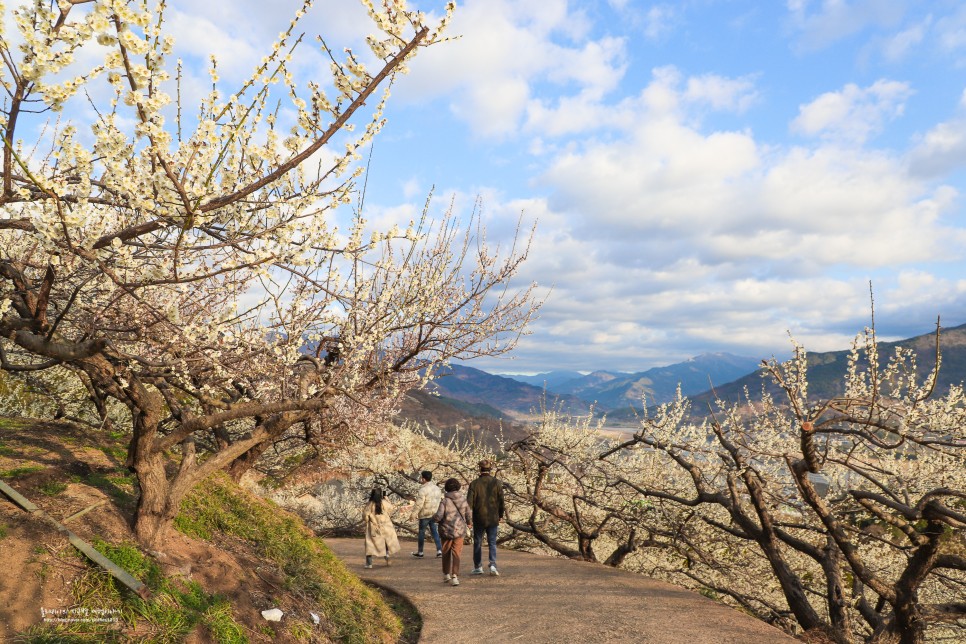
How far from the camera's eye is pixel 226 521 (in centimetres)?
850

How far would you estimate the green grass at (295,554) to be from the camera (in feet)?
25.6

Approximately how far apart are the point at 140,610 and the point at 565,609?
6.30m

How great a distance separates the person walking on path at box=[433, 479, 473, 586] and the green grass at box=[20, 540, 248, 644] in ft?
16.4

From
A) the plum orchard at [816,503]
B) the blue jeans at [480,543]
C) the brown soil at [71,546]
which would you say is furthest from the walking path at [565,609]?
the brown soil at [71,546]

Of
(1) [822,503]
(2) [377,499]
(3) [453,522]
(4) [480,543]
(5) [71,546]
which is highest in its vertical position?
(5) [71,546]

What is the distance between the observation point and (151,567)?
624 cm

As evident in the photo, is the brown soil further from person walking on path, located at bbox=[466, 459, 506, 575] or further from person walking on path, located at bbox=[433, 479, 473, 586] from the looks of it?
person walking on path, located at bbox=[466, 459, 506, 575]

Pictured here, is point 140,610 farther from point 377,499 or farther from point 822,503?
point 822,503

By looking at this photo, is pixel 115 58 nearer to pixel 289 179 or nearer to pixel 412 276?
pixel 289 179

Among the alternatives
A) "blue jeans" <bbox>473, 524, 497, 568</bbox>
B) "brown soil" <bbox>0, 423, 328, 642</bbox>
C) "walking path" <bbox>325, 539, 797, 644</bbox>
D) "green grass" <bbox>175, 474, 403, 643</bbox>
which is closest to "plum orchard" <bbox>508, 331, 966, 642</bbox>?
"walking path" <bbox>325, 539, 797, 644</bbox>

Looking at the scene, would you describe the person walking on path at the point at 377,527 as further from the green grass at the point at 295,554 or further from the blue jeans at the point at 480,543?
the green grass at the point at 295,554

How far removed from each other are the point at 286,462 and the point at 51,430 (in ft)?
40.8

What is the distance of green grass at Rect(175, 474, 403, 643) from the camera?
25.6ft

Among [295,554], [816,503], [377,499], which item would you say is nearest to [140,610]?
[295,554]
